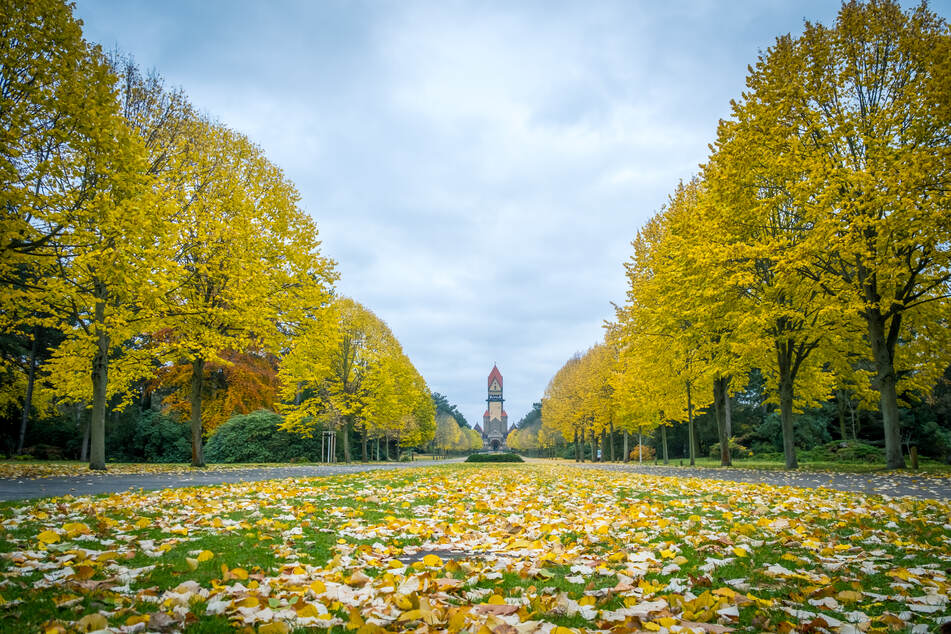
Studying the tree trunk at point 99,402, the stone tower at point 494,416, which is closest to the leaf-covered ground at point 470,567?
the tree trunk at point 99,402

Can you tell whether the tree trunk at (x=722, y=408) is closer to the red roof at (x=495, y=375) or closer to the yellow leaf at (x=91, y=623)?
the yellow leaf at (x=91, y=623)

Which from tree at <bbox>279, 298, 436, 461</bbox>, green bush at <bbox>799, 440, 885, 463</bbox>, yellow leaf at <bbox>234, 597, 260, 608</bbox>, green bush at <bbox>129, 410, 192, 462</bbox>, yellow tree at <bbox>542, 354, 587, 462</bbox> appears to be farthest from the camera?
yellow tree at <bbox>542, 354, 587, 462</bbox>

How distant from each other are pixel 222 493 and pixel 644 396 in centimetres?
2121

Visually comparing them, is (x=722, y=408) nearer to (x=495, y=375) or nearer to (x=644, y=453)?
(x=644, y=453)

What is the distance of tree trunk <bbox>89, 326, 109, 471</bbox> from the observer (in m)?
12.4

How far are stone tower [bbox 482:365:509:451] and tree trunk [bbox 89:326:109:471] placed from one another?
428 ft

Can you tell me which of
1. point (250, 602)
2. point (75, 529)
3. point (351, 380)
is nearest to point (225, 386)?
point (351, 380)

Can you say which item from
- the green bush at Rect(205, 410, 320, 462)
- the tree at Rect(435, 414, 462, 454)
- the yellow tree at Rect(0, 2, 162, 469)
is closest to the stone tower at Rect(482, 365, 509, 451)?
the tree at Rect(435, 414, 462, 454)

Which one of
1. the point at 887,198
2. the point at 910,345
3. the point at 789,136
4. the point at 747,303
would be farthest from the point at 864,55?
the point at 910,345

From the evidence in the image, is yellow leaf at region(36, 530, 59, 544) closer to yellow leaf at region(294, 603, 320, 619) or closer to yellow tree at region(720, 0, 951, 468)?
yellow leaf at region(294, 603, 320, 619)

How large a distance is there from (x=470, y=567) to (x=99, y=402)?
542 inches

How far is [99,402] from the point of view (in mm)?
12766

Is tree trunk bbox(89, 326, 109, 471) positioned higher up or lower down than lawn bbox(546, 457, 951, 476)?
higher up

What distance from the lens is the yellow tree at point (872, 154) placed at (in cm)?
1084
